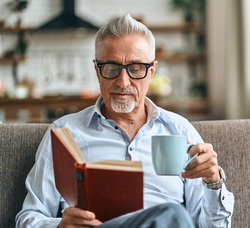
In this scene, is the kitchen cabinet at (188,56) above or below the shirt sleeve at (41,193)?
above

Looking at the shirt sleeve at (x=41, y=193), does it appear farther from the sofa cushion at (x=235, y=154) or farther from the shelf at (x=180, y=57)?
the shelf at (x=180, y=57)

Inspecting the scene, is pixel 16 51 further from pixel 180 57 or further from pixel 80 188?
pixel 80 188

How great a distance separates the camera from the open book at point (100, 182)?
0.99m

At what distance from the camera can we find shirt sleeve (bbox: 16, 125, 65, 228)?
135 cm

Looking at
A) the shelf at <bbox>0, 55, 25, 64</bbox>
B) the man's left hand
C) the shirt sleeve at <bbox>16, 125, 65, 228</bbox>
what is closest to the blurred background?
the shelf at <bbox>0, 55, 25, 64</bbox>

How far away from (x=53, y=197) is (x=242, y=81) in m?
3.82

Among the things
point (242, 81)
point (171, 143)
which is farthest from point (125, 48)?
point (242, 81)

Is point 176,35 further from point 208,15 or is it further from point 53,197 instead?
point 53,197

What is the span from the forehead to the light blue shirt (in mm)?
189

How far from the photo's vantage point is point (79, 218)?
1068 mm

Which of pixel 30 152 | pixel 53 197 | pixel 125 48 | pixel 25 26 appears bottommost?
pixel 53 197

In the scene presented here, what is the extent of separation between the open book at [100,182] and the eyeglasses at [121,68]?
0.41 m

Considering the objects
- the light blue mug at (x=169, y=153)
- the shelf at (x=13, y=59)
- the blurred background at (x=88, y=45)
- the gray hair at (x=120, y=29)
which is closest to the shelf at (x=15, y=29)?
the blurred background at (x=88, y=45)

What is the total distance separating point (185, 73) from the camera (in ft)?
21.5
